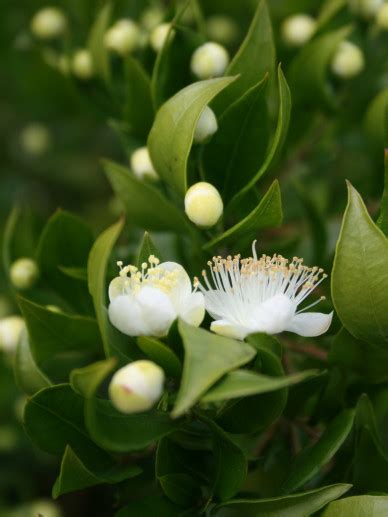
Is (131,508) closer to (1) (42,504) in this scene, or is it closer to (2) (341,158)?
(1) (42,504)

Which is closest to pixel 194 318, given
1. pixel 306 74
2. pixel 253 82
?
pixel 253 82

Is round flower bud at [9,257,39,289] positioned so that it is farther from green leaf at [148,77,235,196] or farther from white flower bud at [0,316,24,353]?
green leaf at [148,77,235,196]

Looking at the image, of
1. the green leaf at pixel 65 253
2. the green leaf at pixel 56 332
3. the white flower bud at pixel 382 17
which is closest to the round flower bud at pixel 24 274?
the green leaf at pixel 65 253

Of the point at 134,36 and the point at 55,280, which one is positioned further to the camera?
the point at 134,36

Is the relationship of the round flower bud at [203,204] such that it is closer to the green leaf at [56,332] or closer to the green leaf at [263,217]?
the green leaf at [263,217]

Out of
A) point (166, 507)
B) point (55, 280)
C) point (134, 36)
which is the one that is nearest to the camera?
point (166, 507)

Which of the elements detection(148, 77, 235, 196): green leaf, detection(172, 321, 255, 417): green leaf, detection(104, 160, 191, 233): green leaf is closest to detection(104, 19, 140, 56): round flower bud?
detection(104, 160, 191, 233): green leaf

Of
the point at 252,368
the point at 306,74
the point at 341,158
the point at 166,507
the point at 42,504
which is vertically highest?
the point at 306,74
